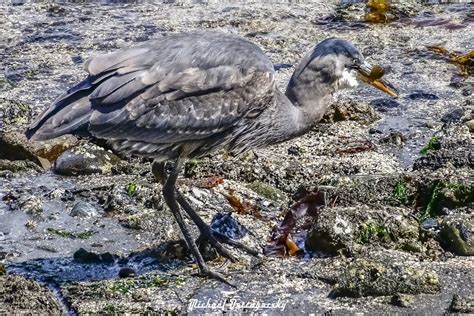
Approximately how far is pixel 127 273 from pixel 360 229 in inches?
54.1

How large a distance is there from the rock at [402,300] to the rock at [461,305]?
8.1 inches

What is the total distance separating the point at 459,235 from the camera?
6.05m

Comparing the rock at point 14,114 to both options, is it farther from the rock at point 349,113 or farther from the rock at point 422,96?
the rock at point 422,96

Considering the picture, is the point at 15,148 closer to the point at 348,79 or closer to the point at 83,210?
the point at 83,210

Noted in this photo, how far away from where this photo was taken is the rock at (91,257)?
20.4ft

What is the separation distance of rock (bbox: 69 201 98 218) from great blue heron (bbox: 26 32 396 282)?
0.52 meters

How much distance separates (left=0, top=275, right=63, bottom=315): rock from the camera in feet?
17.3

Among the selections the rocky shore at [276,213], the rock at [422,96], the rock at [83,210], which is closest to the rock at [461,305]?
the rocky shore at [276,213]

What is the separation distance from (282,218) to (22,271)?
5.57ft

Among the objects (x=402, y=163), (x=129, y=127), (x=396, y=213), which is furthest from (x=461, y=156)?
(x=129, y=127)

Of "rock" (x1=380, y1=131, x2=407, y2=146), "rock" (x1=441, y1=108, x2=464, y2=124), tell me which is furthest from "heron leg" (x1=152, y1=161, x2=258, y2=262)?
"rock" (x1=441, y1=108, x2=464, y2=124)

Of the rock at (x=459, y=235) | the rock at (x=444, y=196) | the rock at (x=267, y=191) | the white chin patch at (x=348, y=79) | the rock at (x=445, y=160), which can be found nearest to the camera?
the rock at (x=459, y=235)

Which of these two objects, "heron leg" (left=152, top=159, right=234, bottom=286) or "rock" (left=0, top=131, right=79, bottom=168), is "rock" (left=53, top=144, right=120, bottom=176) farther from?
"heron leg" (left=152, top=159, right=234, bottom=286)

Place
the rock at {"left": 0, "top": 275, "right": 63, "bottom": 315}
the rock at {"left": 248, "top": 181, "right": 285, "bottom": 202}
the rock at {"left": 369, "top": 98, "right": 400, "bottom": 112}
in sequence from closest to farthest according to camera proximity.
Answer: the rock at {"left": 0, "top": 275, "right": 63, "bottom": 315} → the rock at {"left": 248, "top": 181, "right": 285, "bottom": 202} → the rock at {"left": 369, "top": 98, "right": 400, "bottom": 112}
